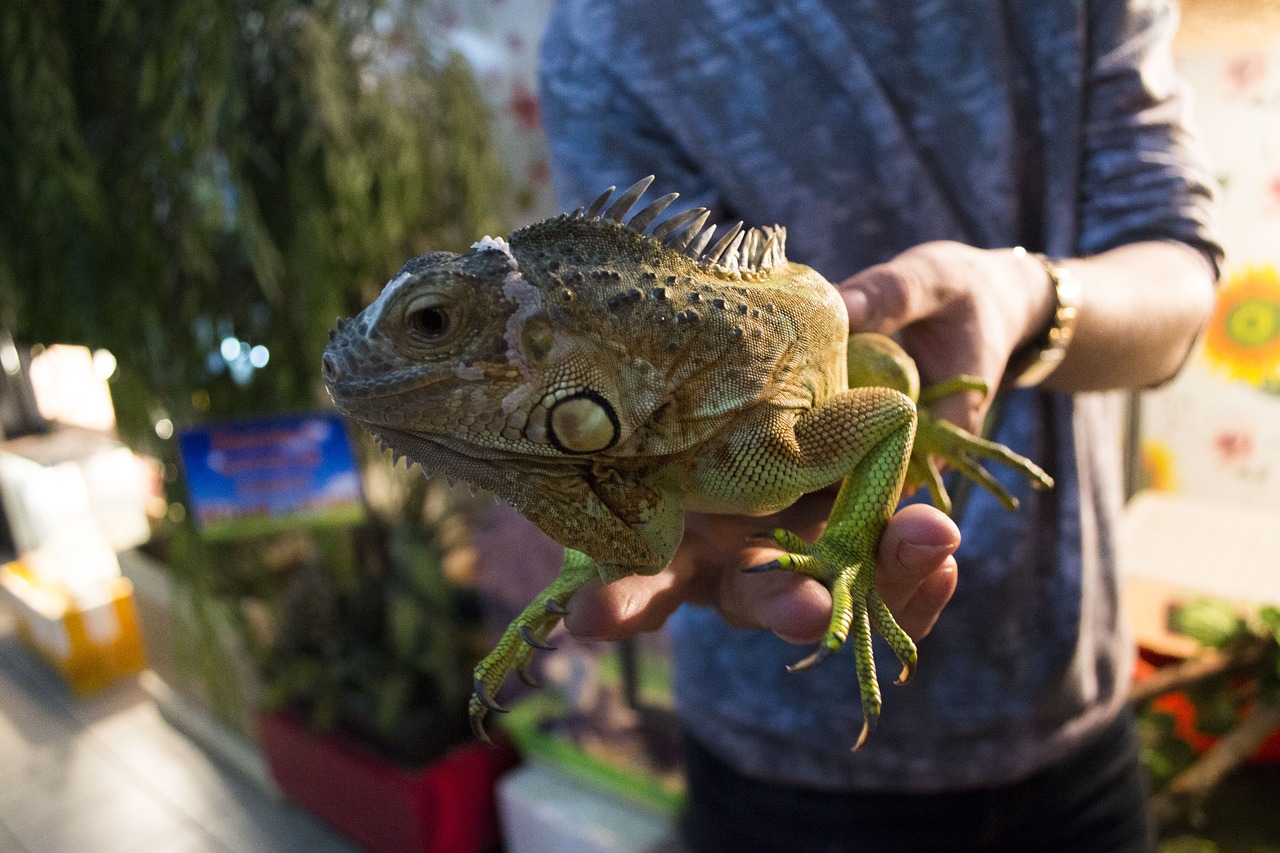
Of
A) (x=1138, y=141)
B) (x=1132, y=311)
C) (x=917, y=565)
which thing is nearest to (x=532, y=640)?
(x=917, y=565)

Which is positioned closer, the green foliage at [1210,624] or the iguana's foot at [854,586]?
the iguana's foot at [854,586]

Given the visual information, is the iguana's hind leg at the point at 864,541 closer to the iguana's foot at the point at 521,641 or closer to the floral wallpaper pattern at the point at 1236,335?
the iguana's foot at the point at 521,641

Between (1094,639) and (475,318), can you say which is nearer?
(475,318)

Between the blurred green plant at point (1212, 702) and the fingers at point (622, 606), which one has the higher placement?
the fingers at point (622, 606)

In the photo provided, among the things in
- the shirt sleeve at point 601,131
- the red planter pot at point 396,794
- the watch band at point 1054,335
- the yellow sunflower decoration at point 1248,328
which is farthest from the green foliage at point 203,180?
the yellow sunflower decoration at point 1248,328

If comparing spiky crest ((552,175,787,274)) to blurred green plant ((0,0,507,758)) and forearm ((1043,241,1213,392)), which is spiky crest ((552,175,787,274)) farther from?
blurred green plant ((0,0,507,758))

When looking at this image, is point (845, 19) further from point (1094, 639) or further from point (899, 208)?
point (1094, 639)

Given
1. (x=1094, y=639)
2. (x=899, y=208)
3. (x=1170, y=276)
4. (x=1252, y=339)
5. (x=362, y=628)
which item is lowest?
(x=362, y=628)

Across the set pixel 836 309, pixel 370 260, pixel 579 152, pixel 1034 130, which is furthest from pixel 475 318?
pixel 370 260
